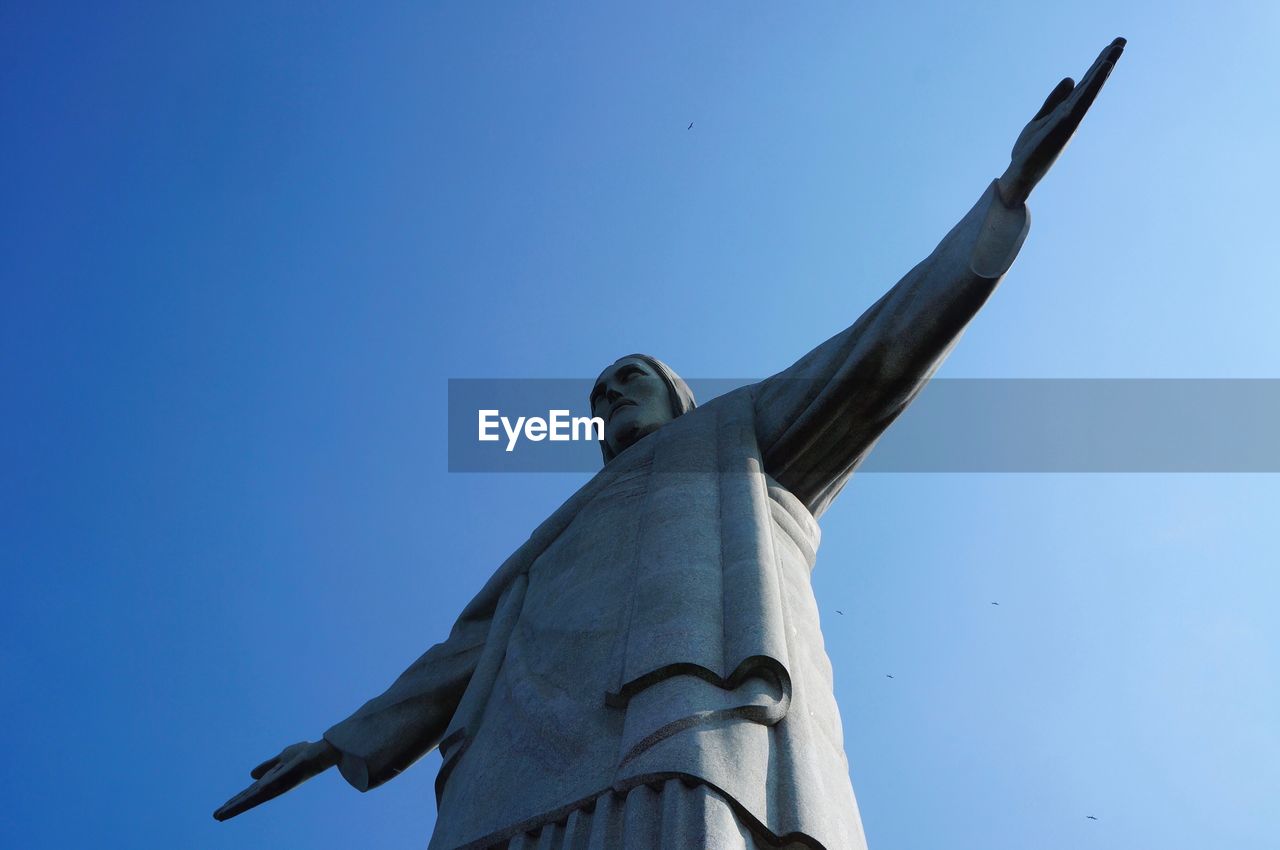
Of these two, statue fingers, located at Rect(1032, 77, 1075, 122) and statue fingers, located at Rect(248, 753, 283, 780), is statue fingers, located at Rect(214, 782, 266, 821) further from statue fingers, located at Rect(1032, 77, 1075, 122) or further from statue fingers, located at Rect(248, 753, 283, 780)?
statue fingers, located at Rect(1032, 77, 1075, 122)

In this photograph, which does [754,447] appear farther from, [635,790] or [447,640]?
[635,790]

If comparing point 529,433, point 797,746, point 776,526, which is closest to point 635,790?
point 797,746

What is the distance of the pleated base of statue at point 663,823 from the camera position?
15.3 feet

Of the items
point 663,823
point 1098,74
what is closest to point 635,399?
point 1098,74

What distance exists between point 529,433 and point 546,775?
4914 millimetres

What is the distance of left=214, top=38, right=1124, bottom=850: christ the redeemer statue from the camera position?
5.11m

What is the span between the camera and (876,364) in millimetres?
7633

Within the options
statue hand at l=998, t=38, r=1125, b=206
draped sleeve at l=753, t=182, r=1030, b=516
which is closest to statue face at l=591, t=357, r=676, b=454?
draped sleeve at l=753, t=182, r=1030, b=516

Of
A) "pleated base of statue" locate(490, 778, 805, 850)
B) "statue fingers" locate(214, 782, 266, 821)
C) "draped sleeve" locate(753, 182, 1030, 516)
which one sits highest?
"draped sleeve" locate(753, 182, 1030, 516)

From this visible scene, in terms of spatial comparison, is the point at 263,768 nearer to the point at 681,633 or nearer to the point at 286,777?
the point at 286,777

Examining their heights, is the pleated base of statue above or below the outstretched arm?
below

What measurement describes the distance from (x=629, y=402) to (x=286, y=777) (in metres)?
3.37

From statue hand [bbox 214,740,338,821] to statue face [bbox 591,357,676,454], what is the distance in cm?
283

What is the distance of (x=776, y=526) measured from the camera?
7.47m
